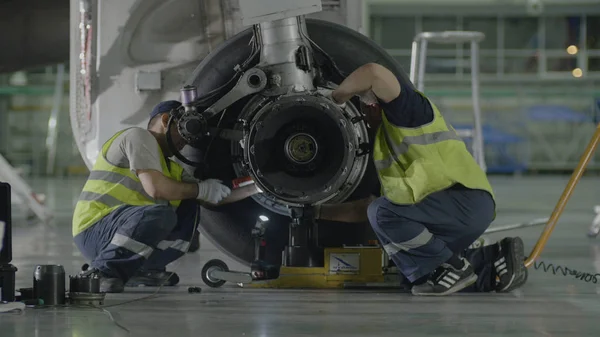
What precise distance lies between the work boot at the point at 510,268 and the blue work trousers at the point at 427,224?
163mm

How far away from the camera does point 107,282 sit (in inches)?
169

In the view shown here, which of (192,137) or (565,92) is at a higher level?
(565,92)

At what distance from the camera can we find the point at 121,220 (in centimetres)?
445

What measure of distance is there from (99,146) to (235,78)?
1261mm

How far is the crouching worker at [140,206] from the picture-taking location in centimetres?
438

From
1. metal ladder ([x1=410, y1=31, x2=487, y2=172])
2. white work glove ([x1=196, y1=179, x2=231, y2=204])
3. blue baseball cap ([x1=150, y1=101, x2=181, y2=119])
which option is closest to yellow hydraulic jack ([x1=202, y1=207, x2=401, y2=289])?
white work glove ([x1=196, y1=179, x2=231, y2=204])

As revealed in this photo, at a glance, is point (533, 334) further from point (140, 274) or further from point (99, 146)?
point (99, 146)

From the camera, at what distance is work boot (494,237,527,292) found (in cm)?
444

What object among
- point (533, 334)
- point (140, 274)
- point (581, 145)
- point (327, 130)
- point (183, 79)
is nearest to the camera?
point (533, 334)

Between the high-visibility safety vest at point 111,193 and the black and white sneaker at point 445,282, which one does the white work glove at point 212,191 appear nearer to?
the high-visibility safety vest at point 111,193

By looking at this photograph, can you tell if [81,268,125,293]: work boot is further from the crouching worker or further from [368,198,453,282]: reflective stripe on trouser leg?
[368,198,453,282]: reflective stripe on trouser leg

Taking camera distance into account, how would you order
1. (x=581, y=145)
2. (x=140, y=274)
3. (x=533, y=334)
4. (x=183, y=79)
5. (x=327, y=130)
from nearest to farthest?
(x=533, y=334) → (x=327, y=130) → (x=140, y=274) → (x=183, y=79) → (x=581, y=145)

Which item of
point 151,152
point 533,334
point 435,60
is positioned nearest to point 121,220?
point 151,152

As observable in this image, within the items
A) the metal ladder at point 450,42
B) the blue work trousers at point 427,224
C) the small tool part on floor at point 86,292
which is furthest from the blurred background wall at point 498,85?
the small tool part on floor at point 86,292
